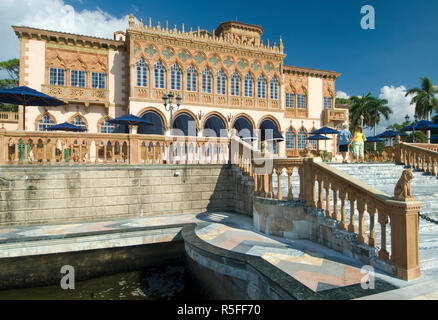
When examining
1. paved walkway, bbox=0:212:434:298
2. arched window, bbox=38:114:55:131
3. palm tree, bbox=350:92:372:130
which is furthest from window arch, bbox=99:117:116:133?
palm tree, bbox=350:92:372:130

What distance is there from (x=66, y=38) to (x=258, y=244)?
2122 cm

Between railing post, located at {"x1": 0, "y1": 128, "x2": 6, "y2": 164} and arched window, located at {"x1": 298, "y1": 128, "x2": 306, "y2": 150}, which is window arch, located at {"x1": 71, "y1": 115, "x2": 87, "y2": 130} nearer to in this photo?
railing post, located at {"x1": 0, "y1": 128, "x2": 6, "y2": 164}

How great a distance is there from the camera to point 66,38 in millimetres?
19844

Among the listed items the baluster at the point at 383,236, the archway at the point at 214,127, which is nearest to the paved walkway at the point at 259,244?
the baluster at the point at 383,236

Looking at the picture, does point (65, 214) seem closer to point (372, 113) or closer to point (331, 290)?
point (331, 290)

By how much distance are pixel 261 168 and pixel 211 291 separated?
146 inches

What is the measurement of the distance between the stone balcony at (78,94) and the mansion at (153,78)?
0.21 ft

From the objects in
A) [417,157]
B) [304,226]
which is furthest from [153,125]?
[417,157]

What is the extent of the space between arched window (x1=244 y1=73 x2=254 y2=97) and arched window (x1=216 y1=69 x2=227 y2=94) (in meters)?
2.06

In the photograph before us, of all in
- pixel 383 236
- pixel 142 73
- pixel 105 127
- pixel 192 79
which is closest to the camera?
pixel 383 236

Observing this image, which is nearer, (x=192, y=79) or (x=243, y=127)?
(x=192, y=79)

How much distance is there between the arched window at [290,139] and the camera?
1085 inches

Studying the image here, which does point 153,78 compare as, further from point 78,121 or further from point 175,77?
point 78,121
